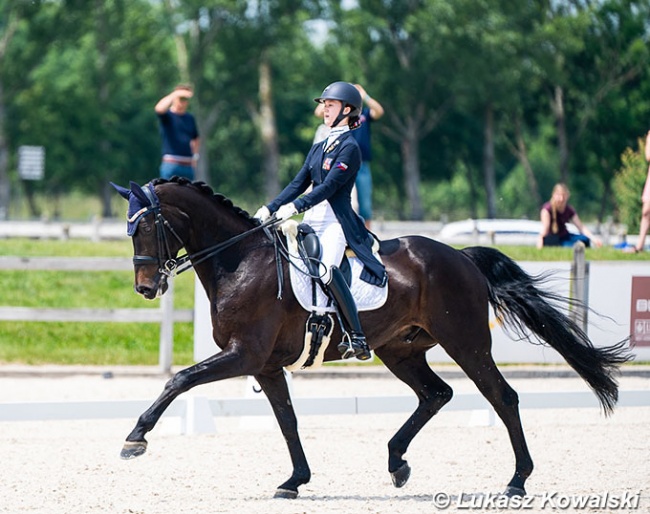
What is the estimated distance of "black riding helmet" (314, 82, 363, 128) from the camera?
7.24 meters

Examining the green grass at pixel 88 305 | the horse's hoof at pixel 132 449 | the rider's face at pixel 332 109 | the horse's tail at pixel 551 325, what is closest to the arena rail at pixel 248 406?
the horse's tail at pixel 551 325

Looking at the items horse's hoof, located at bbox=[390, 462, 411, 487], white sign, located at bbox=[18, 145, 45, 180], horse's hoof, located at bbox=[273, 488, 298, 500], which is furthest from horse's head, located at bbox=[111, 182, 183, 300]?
white sign, located at bbox=[18, 145, 45, 180]

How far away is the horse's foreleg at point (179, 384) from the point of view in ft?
21.2

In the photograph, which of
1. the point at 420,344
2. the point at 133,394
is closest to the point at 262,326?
the point at 420,344

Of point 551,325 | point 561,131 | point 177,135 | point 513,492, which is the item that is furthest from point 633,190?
point 561,131

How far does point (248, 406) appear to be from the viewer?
31.8ft

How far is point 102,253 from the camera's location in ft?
57.1

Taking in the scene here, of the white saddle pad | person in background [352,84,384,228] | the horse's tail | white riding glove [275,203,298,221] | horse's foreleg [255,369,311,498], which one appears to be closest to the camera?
white riding glove [275,203,298,221]

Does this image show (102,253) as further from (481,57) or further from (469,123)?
(469,123)

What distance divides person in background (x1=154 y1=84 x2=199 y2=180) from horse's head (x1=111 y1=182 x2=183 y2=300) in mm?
5962

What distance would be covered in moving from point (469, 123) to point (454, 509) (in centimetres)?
5049

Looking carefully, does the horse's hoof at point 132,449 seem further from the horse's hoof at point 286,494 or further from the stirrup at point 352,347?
the stirrup at point 352,347

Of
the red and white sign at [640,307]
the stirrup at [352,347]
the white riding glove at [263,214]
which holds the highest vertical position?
the white riding glove at [263,214]

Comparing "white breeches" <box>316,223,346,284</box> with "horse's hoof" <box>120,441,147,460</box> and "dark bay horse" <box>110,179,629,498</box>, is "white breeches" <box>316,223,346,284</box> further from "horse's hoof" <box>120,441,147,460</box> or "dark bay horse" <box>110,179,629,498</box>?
"horse's hoof" <box>120,441,147,460</box>
